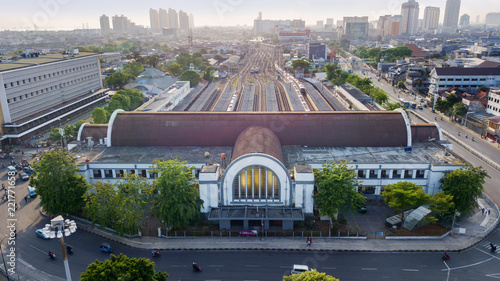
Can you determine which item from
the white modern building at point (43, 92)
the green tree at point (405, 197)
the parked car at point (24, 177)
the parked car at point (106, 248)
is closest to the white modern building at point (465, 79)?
the green tree at point (405, 197)

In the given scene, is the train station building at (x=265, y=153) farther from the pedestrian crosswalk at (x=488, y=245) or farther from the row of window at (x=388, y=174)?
the pedestrian crosswalk at (x=488, y=245)

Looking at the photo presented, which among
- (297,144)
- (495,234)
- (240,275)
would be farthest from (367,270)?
(297,144)

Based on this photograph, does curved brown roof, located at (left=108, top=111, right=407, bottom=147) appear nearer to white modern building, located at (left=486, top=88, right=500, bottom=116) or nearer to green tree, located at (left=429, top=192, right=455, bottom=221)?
green tree, located at (left=429, top=192, right=455, bottom=221)

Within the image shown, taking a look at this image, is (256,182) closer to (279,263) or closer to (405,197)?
(279,263)

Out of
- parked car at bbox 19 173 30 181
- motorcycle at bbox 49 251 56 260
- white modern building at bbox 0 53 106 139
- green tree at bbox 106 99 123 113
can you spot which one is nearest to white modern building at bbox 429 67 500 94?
green tree at bbox 106 99 123 113

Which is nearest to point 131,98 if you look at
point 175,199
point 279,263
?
point 175,199

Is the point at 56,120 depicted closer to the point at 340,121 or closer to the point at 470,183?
the point at 340,121
